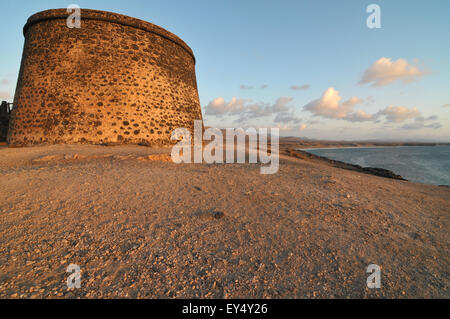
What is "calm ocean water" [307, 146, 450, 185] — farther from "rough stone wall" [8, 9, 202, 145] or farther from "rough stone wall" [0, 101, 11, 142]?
"rough stone wall" [0, 101, 11, 142]

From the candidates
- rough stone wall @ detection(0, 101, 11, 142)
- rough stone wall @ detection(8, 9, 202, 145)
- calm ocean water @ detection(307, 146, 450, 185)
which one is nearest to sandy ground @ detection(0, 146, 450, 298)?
rough stone wall @ detection(8, 9, 202, 145)

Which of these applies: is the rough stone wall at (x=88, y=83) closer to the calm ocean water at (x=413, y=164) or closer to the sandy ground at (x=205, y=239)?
the sandy ground at (x=205, y=239)

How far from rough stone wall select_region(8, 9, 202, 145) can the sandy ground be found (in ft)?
16.8

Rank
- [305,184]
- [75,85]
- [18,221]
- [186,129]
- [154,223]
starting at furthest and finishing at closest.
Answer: [186,129] → [75,85] → [305,184] → [154,223] → [18,221]

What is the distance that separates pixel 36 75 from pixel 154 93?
5.40 m

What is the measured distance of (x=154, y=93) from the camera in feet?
33.0

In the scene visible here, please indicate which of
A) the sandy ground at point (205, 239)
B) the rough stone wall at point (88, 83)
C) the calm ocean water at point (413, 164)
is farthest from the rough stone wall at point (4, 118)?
the calm ocean water at point (413, 164)

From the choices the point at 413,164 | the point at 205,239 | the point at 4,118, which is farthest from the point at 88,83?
the point at 413,164

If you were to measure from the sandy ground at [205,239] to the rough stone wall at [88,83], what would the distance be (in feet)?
16.8

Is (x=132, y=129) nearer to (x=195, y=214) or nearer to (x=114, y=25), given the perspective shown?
(x=114, y=25)

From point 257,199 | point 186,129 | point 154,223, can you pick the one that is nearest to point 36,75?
point 186,129

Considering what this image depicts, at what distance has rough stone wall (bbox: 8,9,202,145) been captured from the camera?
859 centimetres

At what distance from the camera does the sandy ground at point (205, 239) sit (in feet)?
5.66

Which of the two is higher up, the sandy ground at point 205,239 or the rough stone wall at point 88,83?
the rough stone wall at point 88,83
